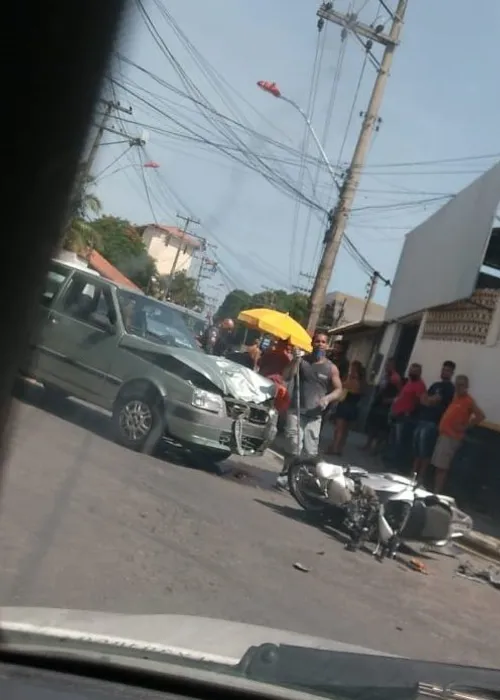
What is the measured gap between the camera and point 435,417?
576 inches

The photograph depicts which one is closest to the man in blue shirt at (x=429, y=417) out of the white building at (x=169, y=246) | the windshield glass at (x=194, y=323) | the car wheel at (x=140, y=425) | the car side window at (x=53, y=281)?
the windshield glass at (x=194, y=323)

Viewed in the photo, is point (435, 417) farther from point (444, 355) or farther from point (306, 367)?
point (444, 355)

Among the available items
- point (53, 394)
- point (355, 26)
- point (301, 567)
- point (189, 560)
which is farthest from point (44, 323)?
point (355, 26)

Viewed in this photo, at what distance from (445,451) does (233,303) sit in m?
5.75

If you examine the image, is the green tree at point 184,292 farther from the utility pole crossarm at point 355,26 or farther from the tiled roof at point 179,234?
the utility pole crossarm at point 355,26

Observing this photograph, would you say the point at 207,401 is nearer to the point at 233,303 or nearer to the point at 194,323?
the point at 194,323

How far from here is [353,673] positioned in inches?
114

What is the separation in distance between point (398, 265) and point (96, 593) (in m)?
22.9

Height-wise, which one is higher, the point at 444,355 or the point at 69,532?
the point at 444,355

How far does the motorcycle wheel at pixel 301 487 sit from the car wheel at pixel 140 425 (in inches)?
56.3

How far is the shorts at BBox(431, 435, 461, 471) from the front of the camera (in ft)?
43.5

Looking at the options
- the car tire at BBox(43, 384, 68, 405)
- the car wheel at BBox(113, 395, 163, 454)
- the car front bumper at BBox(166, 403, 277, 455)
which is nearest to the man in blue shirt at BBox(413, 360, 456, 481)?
the car front bumper at BBox(166, 403, 277, 455)

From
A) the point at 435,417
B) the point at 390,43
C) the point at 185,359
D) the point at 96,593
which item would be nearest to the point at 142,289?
the point at 185,359

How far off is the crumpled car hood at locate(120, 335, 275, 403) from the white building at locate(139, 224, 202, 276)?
189cm
